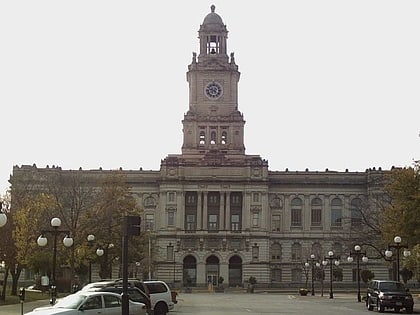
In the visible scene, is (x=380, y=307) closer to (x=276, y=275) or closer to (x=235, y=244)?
(x=235, y=244)

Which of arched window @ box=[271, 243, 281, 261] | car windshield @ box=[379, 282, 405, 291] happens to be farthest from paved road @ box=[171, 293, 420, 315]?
arched window @ box=[271, 243, 281, 261]

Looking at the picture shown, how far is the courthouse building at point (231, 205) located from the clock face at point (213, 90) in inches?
7.9

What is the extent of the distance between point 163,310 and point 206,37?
338 ft

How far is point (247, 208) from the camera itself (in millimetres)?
133750

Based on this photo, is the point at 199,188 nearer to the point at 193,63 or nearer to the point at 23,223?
the point at 193,63

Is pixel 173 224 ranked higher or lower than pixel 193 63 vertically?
lower

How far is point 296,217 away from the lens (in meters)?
138

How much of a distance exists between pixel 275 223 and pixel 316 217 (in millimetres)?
6677

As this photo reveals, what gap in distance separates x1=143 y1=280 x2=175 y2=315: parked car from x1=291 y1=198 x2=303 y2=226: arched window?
3763 inches

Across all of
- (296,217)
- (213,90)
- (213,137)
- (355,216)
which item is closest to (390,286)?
(355,216)

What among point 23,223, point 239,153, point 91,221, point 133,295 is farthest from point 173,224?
point 133,295

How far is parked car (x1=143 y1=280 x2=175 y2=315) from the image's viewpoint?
41.8 meters

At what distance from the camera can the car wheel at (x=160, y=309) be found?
41684 millimetres

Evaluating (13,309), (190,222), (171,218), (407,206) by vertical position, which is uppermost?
(171,218)
